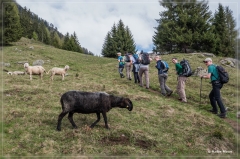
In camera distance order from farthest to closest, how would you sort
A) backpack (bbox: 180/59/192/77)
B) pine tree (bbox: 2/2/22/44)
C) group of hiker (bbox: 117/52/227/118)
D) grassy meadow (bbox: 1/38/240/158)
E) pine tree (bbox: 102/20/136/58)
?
pine tree (bbox: 102/20/136/58)
pine tree (bbox: 2/2/22/44)
backpack (bbox: 180/59/192/77)
group of hiker (bbox: 117/52/227/118)
grassy meadow (bbox: 1/38/240/158)

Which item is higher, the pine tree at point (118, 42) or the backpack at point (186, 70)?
the pine tree at point (118, 42)

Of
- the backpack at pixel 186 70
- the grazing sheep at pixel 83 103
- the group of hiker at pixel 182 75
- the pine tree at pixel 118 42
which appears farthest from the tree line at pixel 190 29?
the grazing sheep at pixel 83 103

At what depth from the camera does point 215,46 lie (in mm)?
41500

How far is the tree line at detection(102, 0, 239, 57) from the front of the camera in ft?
133

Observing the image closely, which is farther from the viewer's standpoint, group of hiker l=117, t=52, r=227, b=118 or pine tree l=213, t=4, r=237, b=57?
pine tree l=213, t=4, r=237, b=57

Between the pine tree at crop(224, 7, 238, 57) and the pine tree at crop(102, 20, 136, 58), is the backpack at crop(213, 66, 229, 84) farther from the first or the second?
the pine tree at crop(102, 20, 136, 58)

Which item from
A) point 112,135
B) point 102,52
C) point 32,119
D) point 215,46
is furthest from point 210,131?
point 102,52

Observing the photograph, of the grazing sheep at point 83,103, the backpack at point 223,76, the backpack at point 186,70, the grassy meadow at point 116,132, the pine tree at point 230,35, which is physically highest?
the pine tree at point 230,35

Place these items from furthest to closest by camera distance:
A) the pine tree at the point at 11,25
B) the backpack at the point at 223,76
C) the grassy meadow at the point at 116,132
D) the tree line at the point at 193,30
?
the pine tree at the point at 11,25
the tree line at the point at 193,30
the backpack at the point at 223,76
the grassy meadow at the point at 116,132

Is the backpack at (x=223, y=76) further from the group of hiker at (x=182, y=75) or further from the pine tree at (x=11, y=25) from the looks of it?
the pine tree at (x=11, y=25)

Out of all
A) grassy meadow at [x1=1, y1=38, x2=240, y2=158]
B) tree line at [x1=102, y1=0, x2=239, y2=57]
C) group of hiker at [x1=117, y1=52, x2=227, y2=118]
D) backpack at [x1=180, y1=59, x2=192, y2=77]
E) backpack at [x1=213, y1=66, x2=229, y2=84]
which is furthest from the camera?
tree line at [x1=102, y1=0, x2=239, y2=57]

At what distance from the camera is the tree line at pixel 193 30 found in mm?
40562

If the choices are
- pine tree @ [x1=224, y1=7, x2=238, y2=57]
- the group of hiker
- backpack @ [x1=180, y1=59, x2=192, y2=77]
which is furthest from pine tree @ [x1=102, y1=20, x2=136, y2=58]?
backpack @ [x1=180, y1=59, x2=192, y2=77]

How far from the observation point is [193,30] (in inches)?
1674
